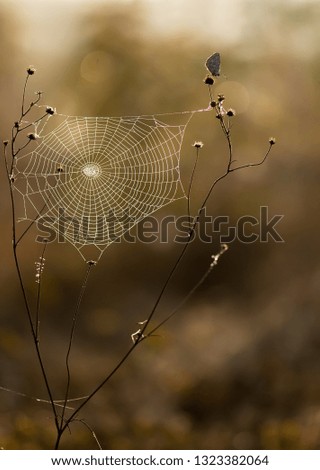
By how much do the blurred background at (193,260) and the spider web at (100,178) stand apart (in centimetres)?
7

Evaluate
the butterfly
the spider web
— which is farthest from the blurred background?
the butterfly

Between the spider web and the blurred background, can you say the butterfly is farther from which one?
the blurred background

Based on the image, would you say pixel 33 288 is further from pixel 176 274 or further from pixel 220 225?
pixel 220 225

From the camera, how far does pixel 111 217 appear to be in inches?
87.1

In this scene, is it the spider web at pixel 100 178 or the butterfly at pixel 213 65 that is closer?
the butterfly at pixel 213 65

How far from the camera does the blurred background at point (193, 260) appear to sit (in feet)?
7.35

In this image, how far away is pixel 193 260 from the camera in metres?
2.29

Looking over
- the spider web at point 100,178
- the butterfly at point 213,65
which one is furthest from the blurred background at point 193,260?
the butterfly at point 213,65

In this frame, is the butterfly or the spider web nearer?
the butterfly

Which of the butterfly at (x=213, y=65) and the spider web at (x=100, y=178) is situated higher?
the spider web at (x=100, y=178)

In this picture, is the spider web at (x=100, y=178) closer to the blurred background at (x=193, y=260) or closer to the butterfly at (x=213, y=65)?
the blurred background at (x=193, y=260)

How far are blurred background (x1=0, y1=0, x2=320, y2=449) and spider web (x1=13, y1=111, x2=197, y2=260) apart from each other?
7 cm

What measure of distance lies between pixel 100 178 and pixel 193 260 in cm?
61

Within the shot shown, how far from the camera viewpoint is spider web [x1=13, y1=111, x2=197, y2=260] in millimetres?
2154
